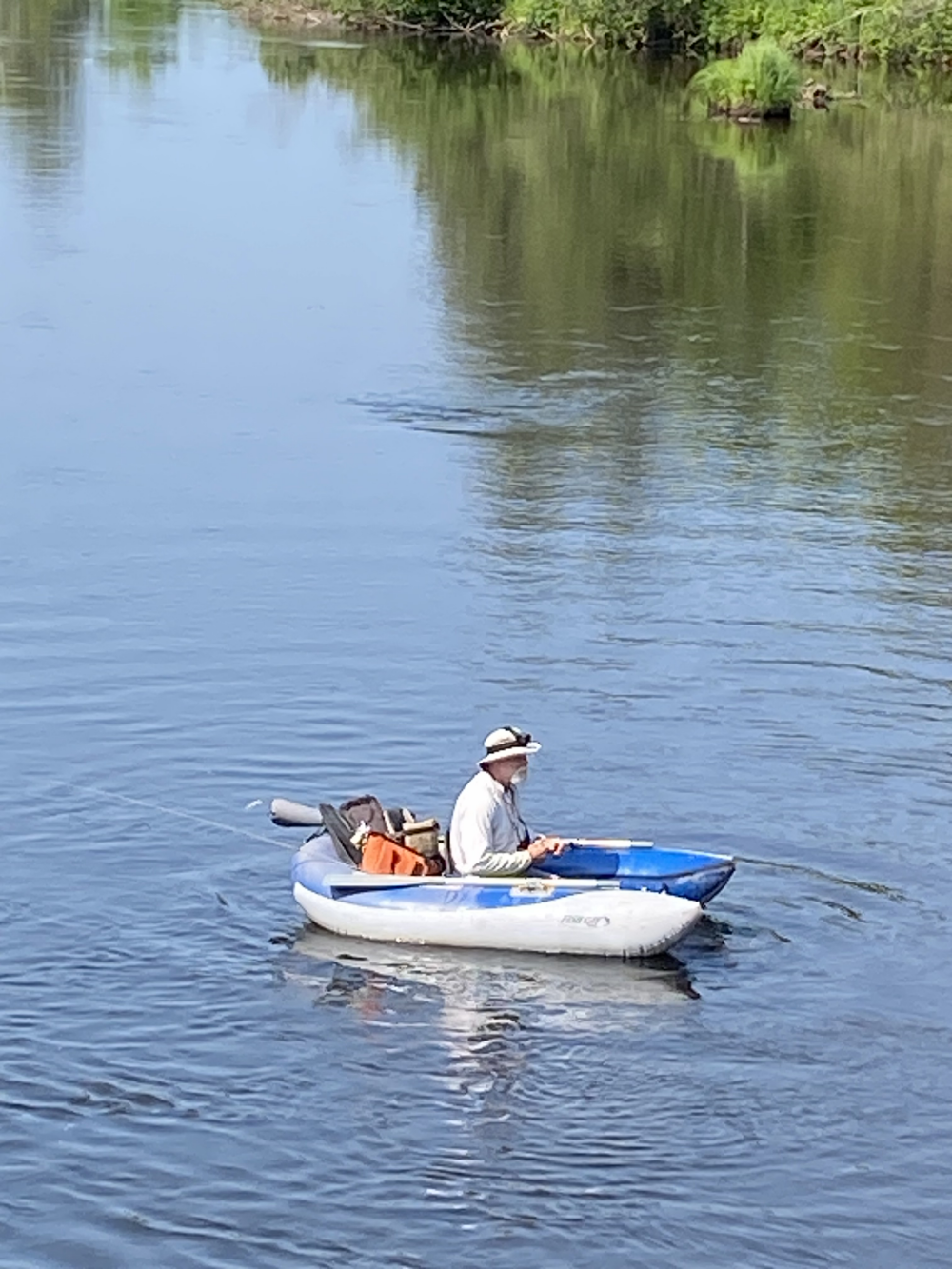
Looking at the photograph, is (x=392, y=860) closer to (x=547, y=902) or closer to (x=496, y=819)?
(x=496, y=819)

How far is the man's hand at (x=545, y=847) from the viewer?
1309 cm

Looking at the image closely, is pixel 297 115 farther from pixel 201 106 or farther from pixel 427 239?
pixel 427 239

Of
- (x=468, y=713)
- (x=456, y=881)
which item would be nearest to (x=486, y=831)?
(x=456, y=881)

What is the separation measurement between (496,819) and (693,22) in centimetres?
6313

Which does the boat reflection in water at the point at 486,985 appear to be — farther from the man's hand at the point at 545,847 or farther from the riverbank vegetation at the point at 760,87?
the riverbank vegetation at the point at 760,87

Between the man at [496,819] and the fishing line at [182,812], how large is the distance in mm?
1822

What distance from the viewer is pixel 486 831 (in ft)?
42.6

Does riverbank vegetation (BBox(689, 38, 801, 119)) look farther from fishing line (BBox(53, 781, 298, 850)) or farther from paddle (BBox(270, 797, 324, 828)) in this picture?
paddle (BBox(270, 797, 324, 828))

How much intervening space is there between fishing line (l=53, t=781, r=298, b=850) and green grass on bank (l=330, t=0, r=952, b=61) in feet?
181

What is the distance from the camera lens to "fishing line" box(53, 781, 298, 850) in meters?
14.7

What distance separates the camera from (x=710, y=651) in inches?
714

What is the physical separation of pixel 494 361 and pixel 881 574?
370 inches

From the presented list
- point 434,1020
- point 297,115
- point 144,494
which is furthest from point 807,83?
point 434,1020

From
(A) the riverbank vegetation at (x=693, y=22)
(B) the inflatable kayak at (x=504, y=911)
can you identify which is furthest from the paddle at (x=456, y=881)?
(A) the riverbank vegetation at (x=693, y=22)
